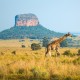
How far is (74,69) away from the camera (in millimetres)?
13750

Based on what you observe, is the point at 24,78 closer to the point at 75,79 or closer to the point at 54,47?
the point at 75,79

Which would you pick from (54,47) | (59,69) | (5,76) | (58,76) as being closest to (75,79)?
(58,76)

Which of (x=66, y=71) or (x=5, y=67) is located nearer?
(x=66, y=71)

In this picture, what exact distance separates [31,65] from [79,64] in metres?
2.55

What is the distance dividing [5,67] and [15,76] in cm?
149

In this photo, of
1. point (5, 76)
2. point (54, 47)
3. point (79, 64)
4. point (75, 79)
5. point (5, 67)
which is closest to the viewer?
point (75, 79)

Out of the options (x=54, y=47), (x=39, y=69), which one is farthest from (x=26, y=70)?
(x=54, y=47)

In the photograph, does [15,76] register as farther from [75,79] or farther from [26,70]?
[75,79]

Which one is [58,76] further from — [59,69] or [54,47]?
[54,47]

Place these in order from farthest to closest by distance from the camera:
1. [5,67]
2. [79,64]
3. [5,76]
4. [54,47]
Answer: [54,47], [79,64], [5,67], [5,76]

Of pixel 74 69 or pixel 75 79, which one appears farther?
pixel 74 69

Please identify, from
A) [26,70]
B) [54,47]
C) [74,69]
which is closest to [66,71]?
[74,69]

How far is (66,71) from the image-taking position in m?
13.4

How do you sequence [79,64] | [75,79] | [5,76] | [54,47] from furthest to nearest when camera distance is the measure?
1. [54,47]
2. [79,64]
3. [5,76]
4. [75,79]
